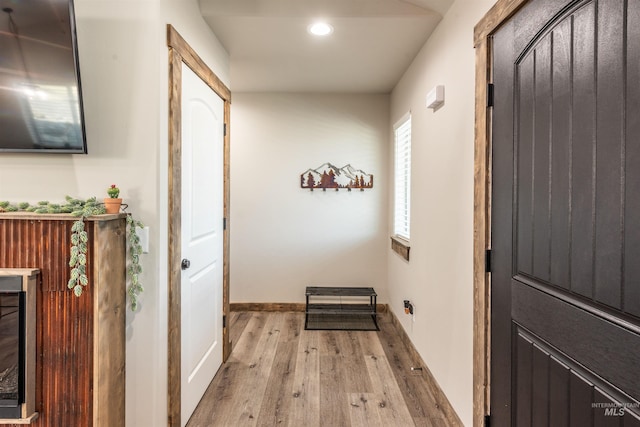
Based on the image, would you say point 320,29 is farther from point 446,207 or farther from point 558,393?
point 558,393

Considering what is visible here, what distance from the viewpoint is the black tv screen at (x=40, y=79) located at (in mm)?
1456

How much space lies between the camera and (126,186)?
1659mm

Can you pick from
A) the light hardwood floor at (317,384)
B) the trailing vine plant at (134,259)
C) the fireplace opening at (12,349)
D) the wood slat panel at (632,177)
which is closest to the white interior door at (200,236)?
the light hardwood floor at (317,384)

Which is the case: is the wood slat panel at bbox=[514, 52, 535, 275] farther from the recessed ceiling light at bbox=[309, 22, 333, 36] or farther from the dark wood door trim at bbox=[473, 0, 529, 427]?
the recessed ceiling light at bbox=[309, 22, 333, 36]

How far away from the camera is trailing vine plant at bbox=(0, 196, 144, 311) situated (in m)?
1.41

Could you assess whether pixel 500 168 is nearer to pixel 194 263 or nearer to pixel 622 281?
pixel 622 281

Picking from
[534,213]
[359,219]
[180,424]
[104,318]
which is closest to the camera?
[534,213]

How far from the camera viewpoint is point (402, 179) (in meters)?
3.44

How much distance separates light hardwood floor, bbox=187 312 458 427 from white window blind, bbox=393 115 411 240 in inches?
41.5

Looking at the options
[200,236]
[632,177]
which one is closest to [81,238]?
[200,236]

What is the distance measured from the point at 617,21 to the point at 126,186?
1877 millimetres

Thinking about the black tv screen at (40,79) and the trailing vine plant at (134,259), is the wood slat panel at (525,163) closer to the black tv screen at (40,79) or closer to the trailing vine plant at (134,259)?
the trailing vine plant at (134,259)

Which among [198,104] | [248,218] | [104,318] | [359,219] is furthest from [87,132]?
[359,219]

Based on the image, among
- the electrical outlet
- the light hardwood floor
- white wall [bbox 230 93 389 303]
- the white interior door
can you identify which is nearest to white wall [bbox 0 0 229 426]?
the electrical outlet
